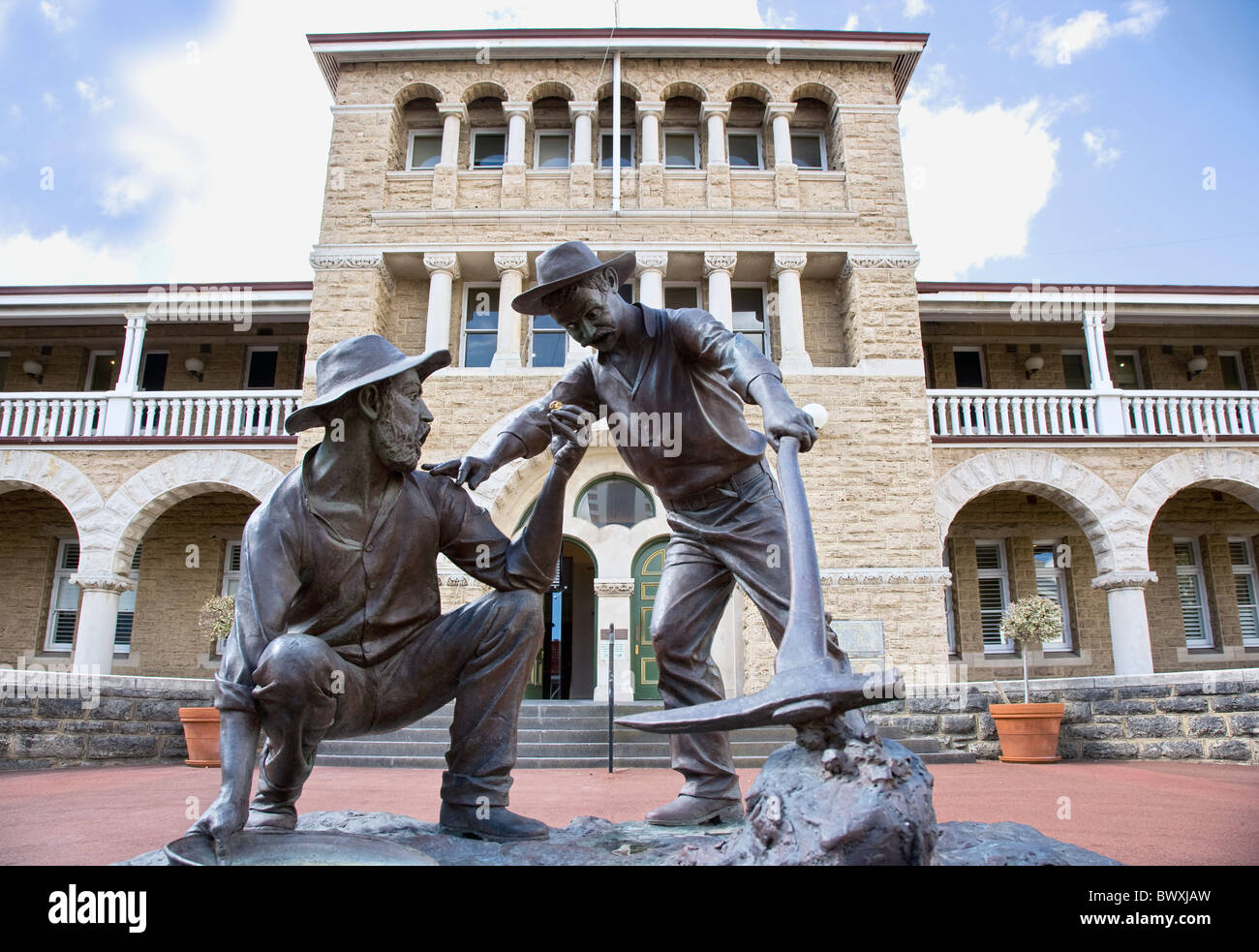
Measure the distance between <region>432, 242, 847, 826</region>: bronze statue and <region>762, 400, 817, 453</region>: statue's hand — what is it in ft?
1.83

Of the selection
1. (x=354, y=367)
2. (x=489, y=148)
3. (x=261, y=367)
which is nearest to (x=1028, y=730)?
(x=354, y=367)

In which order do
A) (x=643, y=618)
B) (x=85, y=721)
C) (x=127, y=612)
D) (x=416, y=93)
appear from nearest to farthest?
(x=85, y=721)
(x=643, y=618)
(x=416, y=93)
(x=127, y=612)

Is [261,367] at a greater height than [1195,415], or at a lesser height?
greater

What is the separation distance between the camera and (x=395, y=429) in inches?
103

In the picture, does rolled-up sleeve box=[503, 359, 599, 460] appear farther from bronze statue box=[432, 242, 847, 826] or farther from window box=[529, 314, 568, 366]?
window box=[529, 314, 568, 366]

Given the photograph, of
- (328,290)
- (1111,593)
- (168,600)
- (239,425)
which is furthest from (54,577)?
(1111,593)

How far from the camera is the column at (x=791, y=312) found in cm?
1435

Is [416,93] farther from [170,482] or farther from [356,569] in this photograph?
[356,569]

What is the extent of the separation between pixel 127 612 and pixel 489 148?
1159 cm

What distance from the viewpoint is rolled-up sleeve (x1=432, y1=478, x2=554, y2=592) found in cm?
282

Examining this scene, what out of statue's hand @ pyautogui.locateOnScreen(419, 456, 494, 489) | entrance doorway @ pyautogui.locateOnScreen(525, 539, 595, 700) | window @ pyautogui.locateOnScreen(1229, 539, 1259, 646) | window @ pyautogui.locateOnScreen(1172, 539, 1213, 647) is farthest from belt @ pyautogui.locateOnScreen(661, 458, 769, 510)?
window @ pyautogui.locateOnScreen(1229, 539, 1259, 646)
